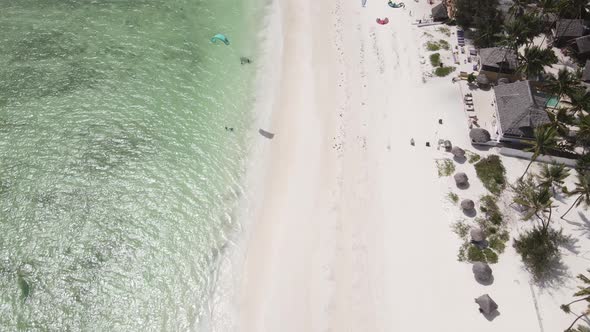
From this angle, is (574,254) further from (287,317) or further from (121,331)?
(121,331)

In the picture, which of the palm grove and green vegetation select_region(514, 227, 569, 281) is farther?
the palm grove

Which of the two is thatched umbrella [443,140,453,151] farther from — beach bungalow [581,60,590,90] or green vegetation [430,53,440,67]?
beach bungalow [581,60,590,90]

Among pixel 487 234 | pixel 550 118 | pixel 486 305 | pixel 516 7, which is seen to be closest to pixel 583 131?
pixel 550 118

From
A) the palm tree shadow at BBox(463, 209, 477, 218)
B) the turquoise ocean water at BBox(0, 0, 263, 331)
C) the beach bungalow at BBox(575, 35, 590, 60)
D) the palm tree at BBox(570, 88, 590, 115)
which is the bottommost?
the turquoise ocean water at BBox(0, 0, 263, 331)

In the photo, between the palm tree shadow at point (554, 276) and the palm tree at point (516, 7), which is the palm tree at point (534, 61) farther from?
the palm tree shadow at point (554, 276)

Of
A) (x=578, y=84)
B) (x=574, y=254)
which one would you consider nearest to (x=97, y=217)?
(x=574, y=254)

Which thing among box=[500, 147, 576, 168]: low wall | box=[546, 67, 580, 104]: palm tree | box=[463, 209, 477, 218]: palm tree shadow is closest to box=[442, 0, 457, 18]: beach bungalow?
box=[546, 67, 580, 104]: palm tree

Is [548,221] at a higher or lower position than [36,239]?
higher

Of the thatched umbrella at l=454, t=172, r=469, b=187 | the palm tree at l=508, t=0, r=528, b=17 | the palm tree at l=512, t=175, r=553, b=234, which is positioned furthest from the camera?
the palm tree at l=508, t=0, r=528, b=17
